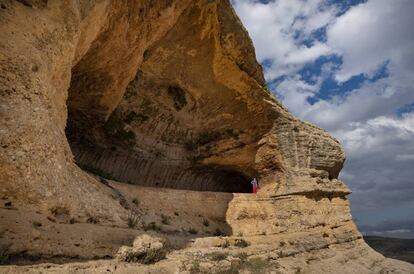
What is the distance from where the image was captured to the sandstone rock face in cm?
591

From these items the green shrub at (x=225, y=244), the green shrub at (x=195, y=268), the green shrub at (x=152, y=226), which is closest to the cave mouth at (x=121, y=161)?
the green shrub at (x=152, y=226)

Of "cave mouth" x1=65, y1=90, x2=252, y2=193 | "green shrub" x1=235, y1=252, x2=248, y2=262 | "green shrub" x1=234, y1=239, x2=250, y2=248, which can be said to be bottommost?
"green shrub" x1=235, y1=252, x2=248, y2=262

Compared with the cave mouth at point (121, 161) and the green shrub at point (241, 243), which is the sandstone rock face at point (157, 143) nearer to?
the cave mouth at point (121, 161)

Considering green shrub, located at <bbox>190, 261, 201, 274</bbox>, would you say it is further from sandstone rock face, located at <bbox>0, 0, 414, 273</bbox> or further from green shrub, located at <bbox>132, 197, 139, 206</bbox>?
green shrub, located at <bbox>132, 197, 139, 206</bbox>

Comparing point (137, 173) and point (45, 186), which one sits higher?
point (137, 173)

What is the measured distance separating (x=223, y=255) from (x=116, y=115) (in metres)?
6.93

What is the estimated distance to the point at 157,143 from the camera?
15164 millimetres

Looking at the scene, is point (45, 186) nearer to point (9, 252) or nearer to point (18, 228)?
point (18, 228)

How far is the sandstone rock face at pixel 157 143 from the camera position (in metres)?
5.91

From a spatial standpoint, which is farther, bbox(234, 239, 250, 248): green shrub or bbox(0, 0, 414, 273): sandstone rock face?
bbox(234, 239, 250, 248): green shrub

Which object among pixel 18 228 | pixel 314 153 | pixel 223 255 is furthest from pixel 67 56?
pixel 314 153

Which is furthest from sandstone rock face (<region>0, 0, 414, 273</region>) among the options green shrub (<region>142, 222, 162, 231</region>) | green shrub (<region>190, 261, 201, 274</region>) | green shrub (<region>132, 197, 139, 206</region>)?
green shrub (<region>142, 222, 162, 231</region>)

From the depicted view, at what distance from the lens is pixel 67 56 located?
738 centimetres

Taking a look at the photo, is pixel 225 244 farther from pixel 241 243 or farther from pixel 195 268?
pixel 195 268
